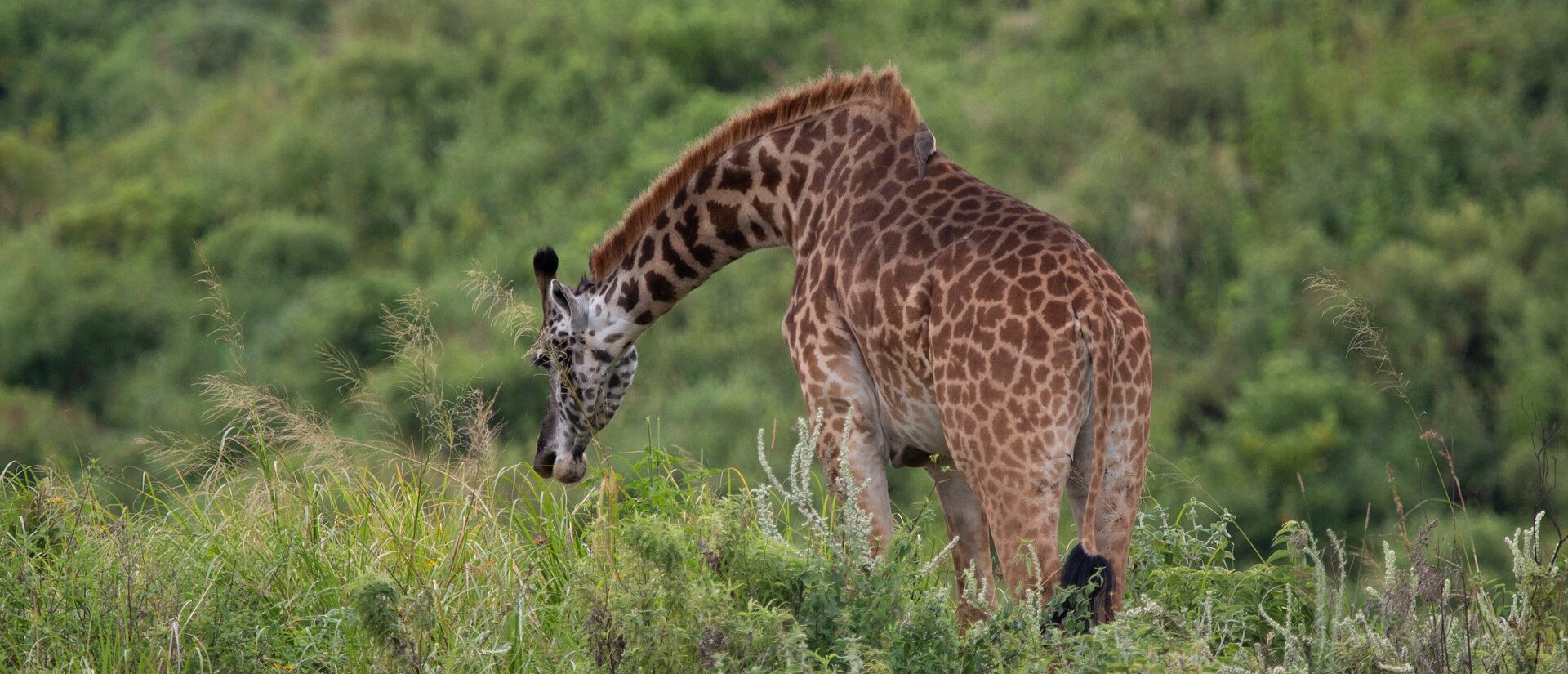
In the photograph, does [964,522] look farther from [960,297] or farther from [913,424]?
[960,297]

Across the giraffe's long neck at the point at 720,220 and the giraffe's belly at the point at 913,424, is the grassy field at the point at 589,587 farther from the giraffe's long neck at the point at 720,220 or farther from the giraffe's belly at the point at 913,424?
the giraffe's long neck at the point at 720,220

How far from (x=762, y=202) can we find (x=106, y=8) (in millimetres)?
44863

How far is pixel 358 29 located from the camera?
4262 cm

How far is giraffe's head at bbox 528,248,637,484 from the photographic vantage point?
621cm

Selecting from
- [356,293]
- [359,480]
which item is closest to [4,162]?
[356,293]

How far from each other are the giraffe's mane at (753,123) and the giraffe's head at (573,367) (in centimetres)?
22

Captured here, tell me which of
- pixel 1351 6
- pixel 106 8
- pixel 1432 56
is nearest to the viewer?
pixel 1432 56

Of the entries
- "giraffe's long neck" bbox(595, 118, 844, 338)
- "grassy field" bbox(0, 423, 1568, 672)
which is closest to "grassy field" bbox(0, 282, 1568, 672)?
"grassy field" bbox(0, 423, 1568, 672)

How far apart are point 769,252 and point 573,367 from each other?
26019 millimetres

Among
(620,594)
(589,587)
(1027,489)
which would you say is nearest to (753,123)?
(1027,489)

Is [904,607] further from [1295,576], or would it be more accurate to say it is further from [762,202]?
[762,202]

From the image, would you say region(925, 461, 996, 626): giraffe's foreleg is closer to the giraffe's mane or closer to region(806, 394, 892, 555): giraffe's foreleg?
region(806, 394, 892, 555): giraffe's foreleg

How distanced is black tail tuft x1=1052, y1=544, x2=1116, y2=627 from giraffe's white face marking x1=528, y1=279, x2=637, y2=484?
85.1 inches

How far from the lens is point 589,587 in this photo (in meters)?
4.46
